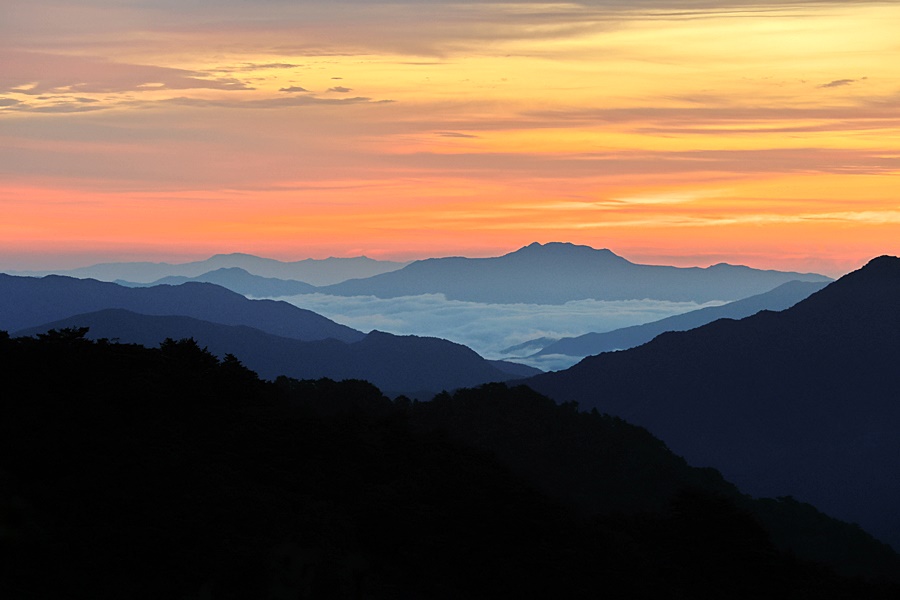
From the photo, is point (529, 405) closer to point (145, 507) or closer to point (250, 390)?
point (250, 390)

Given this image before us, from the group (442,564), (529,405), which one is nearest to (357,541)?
(442,564)

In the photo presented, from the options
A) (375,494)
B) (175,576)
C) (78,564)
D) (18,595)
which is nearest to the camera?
(18,595)

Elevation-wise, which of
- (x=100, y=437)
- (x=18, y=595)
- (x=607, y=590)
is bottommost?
(x=607, y=590)

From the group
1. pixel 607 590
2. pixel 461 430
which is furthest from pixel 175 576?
pixel 461 430

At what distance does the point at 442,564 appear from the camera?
185 ft

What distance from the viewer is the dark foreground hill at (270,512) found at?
4456cm

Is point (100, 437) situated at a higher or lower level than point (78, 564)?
higher

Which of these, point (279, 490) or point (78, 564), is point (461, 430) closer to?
point (279, 490)

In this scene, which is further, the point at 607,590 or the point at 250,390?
the point at 250,390

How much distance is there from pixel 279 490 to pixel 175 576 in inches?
544

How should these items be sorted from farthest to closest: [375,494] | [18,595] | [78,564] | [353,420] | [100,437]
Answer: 1. [353,420]
2. [375,494]
3. [100,437]
4. [78,564]
5. [18,595]

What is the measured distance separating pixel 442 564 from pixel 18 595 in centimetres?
2467

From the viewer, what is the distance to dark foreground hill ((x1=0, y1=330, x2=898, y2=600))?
146ft

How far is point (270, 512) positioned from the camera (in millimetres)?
51031
